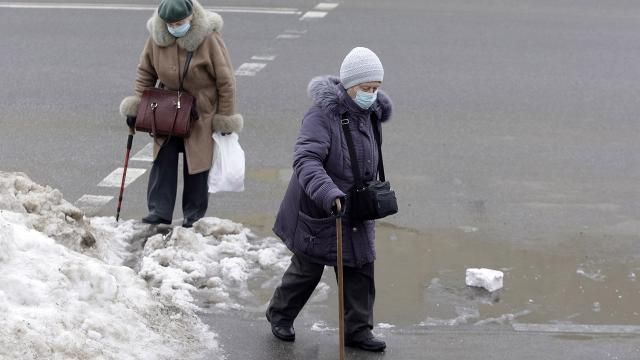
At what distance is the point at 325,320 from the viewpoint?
662cm

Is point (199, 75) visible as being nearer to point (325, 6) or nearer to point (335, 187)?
point (335, 187)

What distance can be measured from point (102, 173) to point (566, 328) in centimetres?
422

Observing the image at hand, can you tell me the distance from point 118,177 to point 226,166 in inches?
64.7

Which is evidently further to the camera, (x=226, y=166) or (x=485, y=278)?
(x=226, y=166)

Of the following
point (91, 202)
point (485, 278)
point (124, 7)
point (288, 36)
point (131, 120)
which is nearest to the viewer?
point (485, 278)

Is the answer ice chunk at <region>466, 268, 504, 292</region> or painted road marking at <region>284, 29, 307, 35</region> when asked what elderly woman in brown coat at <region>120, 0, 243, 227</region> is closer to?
ice chunk at <region>466, 268, 504, 292</region>

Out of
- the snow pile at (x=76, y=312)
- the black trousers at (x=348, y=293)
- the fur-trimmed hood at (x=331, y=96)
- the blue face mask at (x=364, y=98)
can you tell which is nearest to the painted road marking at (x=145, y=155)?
the snow pile at (x=76, y=312)

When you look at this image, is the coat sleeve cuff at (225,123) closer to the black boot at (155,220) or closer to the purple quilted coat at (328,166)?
the black boot at (155,220)

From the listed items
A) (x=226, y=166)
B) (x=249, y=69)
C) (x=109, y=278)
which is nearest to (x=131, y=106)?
(x=226, y=166)

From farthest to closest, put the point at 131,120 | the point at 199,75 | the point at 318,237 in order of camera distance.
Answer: the point at 131,120 → the point at 199,75 → the point at 318,237

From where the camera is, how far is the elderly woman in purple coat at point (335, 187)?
5.86 metres

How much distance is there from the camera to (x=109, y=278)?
235 inches

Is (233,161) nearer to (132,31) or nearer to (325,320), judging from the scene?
(325,320)

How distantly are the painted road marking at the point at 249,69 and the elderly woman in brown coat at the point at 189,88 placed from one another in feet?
14.8
